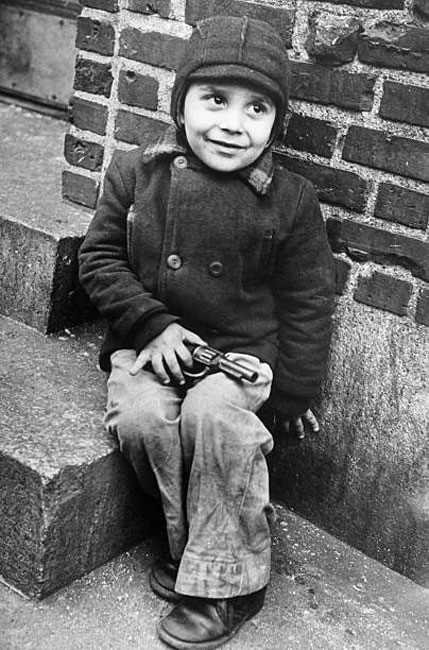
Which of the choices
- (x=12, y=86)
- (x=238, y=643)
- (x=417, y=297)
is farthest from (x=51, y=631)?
(x=12, y=86)

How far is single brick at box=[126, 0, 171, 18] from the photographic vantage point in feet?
8.46

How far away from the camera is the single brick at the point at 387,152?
226cm

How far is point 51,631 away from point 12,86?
8.63ft

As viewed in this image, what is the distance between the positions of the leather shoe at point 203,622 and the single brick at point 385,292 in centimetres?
79

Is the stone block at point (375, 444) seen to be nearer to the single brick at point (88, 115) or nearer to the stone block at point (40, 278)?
the stone block at point (40, 278)

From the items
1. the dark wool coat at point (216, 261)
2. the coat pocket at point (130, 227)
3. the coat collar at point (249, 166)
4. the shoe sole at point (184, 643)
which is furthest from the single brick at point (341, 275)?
the shoe sole at point (184, 643)

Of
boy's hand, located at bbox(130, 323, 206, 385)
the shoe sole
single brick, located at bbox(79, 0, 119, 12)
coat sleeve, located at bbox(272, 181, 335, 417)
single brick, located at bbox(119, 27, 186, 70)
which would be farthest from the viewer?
single brick, located at bbox(79, 0, 119, 12)

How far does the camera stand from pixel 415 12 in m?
2.21

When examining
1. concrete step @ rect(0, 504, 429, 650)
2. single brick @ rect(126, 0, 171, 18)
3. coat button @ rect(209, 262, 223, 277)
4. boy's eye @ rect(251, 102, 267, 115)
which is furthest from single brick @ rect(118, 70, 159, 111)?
concrete step @ rect(0, 504, 429, 650)

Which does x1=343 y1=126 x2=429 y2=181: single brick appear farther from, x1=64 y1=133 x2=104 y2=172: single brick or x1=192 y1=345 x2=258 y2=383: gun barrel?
x1=64 y1=133 x2=104 y2=172: single brick

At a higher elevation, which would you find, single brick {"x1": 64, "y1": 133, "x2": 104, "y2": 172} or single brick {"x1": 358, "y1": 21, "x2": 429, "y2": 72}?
single brick {"x1": 358, "y1": 21, "x2": 429, "y2": 72}

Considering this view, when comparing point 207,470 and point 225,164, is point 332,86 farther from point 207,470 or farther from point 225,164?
point 207,470

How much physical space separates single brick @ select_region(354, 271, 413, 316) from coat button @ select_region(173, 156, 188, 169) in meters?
0.55

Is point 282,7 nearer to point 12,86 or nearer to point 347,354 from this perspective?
point 347,354
